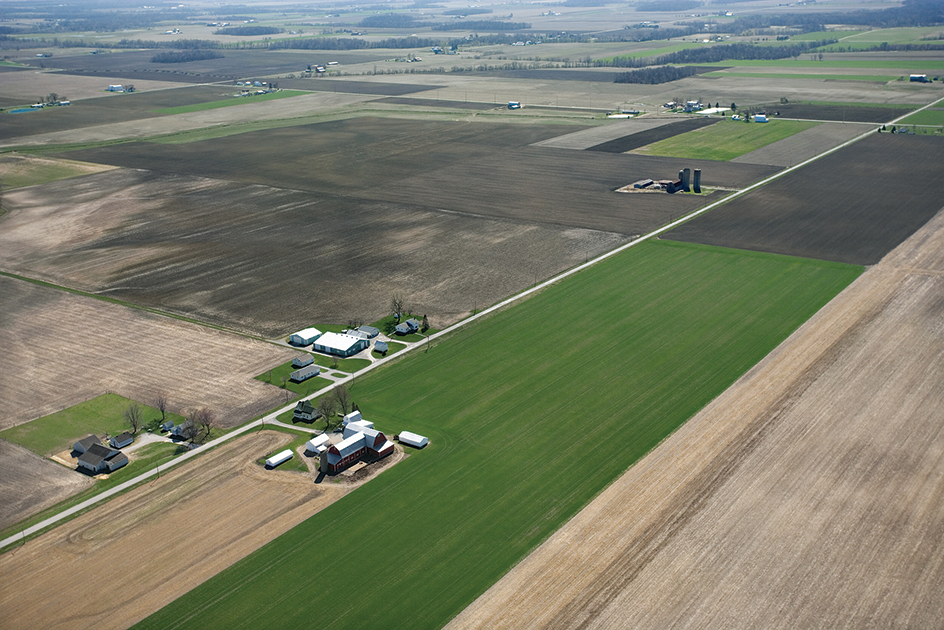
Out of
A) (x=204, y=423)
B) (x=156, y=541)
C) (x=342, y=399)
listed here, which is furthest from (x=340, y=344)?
(x=156, y=541)

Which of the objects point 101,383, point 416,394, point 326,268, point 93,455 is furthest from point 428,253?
point 93,455

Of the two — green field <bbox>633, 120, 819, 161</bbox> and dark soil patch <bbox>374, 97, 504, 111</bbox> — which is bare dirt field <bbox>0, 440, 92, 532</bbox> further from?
dark soil patch <bbox>374, 97, 504, 111</bbox>

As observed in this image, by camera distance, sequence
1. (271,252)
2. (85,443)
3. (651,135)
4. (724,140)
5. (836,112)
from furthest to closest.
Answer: (836,112) < (651,135) < (724,140) < (271,252) < (85,443)

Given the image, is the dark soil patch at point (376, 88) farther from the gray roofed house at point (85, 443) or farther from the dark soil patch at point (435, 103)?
the gray roofed house at point (85, 443)

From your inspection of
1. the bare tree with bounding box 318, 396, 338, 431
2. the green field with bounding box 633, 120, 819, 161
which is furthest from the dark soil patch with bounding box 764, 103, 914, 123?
the bare tree with bounding box 318, 396, 338, 431

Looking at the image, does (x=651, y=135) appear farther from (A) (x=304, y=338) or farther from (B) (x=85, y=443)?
(B) (x=85, y=443)

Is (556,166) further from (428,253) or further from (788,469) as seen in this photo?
(788,469)

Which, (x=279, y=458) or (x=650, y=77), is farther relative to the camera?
(x=650, y=77)
